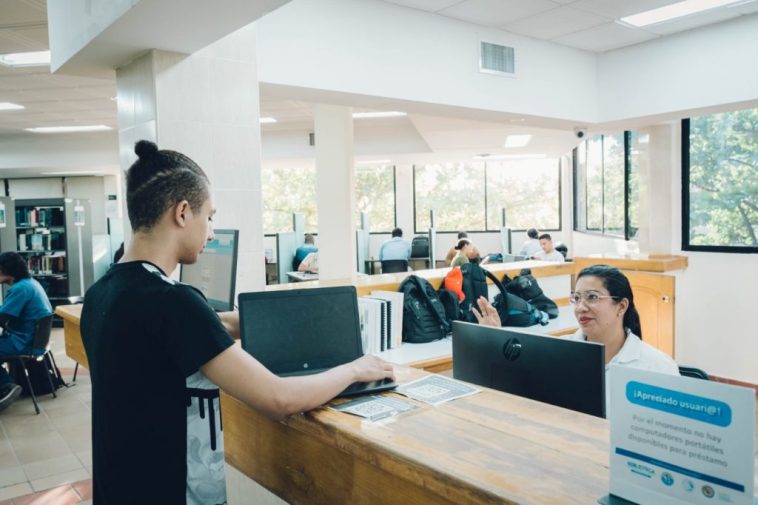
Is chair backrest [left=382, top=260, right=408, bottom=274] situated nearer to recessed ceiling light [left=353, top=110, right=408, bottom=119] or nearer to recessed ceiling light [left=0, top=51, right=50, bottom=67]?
recessed ceiling light [left=353, top=110, right=408, bottom=119]

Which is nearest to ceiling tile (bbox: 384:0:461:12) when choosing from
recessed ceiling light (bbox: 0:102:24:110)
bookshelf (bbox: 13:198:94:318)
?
recessed ceiling light (bbox: 0:102:24:110)

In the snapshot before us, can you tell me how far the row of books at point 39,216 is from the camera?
9.43 m

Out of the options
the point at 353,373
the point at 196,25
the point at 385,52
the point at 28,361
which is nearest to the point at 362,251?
the point at 28,361

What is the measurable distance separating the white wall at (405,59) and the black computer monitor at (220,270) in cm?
140

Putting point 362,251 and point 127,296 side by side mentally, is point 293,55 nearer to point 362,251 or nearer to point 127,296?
point 127,296

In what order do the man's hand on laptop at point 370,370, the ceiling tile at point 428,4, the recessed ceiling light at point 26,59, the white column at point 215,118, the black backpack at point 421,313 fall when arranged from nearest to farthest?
the man's hand on laptop at point 370,370
the white column at point 215,118
the black backpack at point 421,313
the ceiling tile at point 428,4
the recessed ceiling light at point 26,59

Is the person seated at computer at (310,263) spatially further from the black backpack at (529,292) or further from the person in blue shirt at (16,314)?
the black backpack at (529,292)

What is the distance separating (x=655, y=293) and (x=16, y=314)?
5775mm

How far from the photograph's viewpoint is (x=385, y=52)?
3984mm

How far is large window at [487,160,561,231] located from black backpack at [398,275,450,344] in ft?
30.0

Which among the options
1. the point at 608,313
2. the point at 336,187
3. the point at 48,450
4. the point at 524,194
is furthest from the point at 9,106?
the point at 524,194

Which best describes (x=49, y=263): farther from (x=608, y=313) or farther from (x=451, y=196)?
(x=608, y=313)

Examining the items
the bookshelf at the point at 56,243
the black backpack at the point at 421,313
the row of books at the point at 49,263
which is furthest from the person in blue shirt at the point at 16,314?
the row of books at the point at 49,263

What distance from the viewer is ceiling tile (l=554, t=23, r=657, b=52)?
15.7 feet
